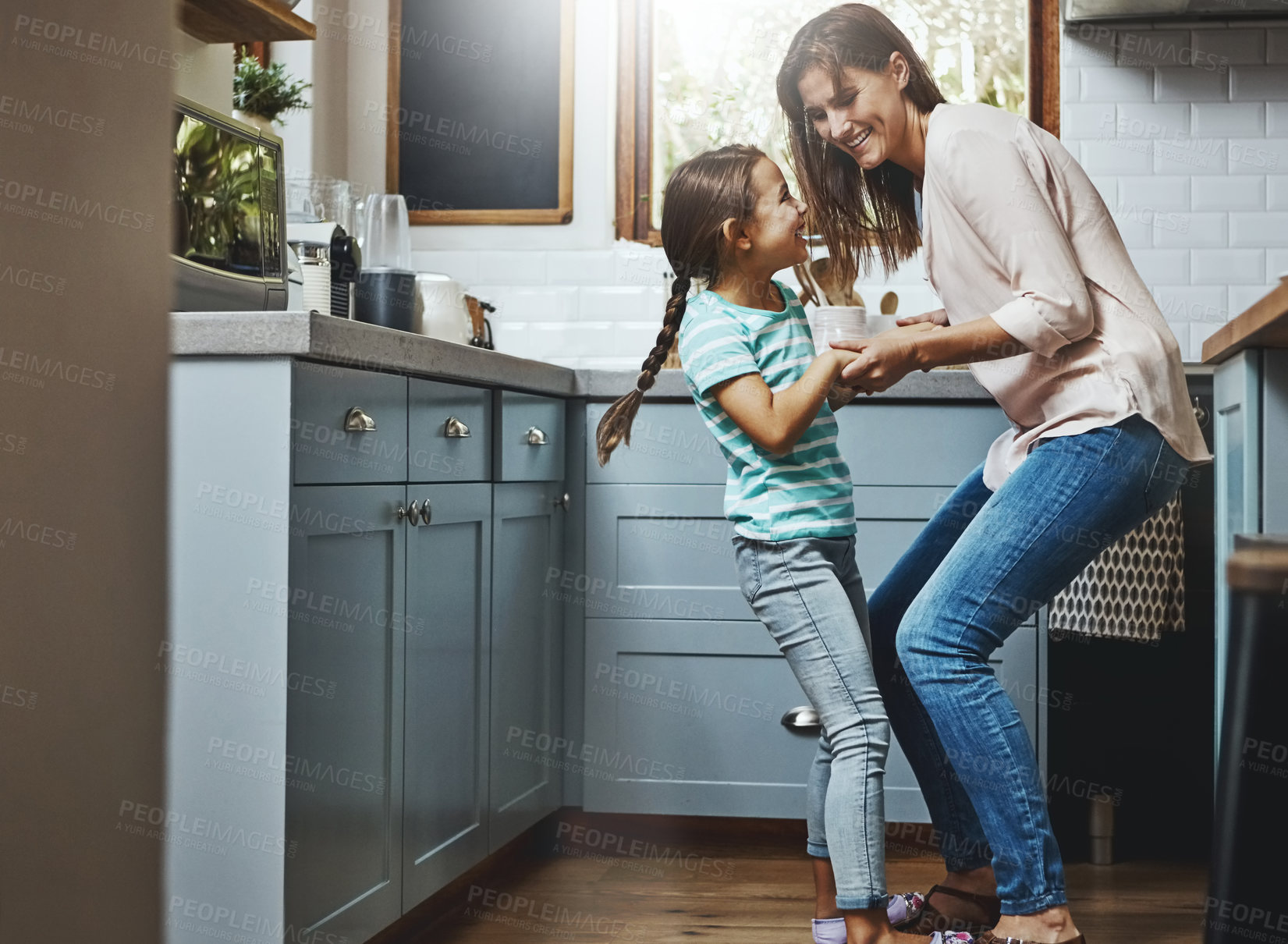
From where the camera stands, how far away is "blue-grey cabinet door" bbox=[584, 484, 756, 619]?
90.4 inches

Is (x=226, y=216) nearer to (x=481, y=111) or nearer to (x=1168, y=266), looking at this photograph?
(x=481, y=111)

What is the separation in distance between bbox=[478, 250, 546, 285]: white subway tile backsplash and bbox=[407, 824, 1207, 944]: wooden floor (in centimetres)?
134

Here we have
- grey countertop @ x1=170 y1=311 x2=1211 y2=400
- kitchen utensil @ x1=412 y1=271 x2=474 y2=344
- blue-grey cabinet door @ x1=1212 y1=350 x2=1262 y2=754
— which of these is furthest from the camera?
kitchen utensil @ x1=412 y1=271 x2=474 y2=344

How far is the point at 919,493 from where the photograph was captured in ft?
7.40

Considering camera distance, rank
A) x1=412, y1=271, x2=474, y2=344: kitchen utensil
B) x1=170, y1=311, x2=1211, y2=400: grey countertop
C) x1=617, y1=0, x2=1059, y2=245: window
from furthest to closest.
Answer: x1=617, y1=0, x2=1059, y2=245: window, x1=412, y1=271, x2=474, y2=344: kitchen utensil, x1=170, y1=311, x2=1211, y2=400: grey countertop

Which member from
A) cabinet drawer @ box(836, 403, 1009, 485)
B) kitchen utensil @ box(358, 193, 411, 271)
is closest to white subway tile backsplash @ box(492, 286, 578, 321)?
kitchen utensil @ box(358, 193, 411, 271)

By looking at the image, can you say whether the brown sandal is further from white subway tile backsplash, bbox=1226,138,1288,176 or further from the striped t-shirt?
white subway tile backsplash, bbox=1226,138,1288,176

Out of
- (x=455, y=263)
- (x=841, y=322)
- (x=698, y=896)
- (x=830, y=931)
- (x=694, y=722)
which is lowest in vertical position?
(x=698, y=896)

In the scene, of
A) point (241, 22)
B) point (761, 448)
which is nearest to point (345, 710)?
point (761, 448)

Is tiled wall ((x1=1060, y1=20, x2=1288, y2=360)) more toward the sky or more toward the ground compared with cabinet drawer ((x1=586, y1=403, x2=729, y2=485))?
more toward the sky

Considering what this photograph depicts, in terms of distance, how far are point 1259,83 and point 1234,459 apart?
4.56ft

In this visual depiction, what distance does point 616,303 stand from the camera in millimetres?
3000

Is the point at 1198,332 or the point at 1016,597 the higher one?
the point at 1198,332

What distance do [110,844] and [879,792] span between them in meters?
1.31
